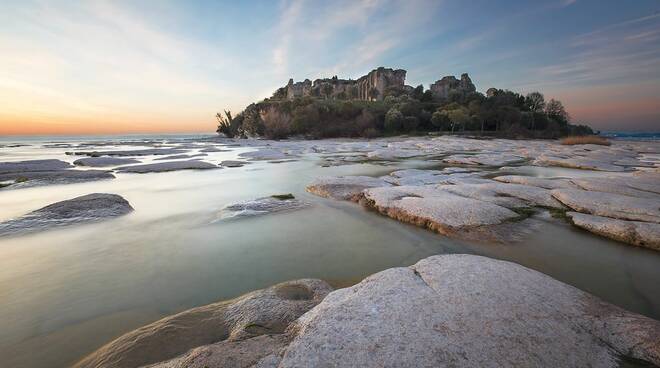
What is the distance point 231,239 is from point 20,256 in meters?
2.30

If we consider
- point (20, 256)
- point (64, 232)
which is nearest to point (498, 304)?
point (20, 256)

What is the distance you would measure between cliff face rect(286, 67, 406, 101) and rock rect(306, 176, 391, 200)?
239ft

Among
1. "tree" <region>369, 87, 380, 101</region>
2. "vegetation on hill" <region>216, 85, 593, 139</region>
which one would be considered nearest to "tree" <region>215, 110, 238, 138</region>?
"vegetation on hill" <region>216, 85, 593, 139</region>

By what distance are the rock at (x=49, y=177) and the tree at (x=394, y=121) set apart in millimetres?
36433

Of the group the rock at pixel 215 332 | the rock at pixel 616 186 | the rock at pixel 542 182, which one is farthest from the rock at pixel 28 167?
the rock at pixel 616 186

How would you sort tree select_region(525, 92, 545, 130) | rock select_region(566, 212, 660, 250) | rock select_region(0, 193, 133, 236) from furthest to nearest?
tree select_region(525, 92, 545, 130) < rock select_region(0, 193, 133, 236) < rock select_region(566, 212, 660, 250)

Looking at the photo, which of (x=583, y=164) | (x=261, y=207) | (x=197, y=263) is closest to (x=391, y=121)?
(x=583, y=164)

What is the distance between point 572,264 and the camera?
289 cm

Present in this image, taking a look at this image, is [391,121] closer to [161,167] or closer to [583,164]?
[583,164]

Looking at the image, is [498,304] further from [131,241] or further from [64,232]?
[64,232]

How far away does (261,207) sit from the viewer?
5.11 meters

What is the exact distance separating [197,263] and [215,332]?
4.33 feet

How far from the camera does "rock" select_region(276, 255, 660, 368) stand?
1.44 m

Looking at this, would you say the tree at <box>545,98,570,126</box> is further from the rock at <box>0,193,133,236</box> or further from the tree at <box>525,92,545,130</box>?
the rock at <box>0,193,133,236</box>
